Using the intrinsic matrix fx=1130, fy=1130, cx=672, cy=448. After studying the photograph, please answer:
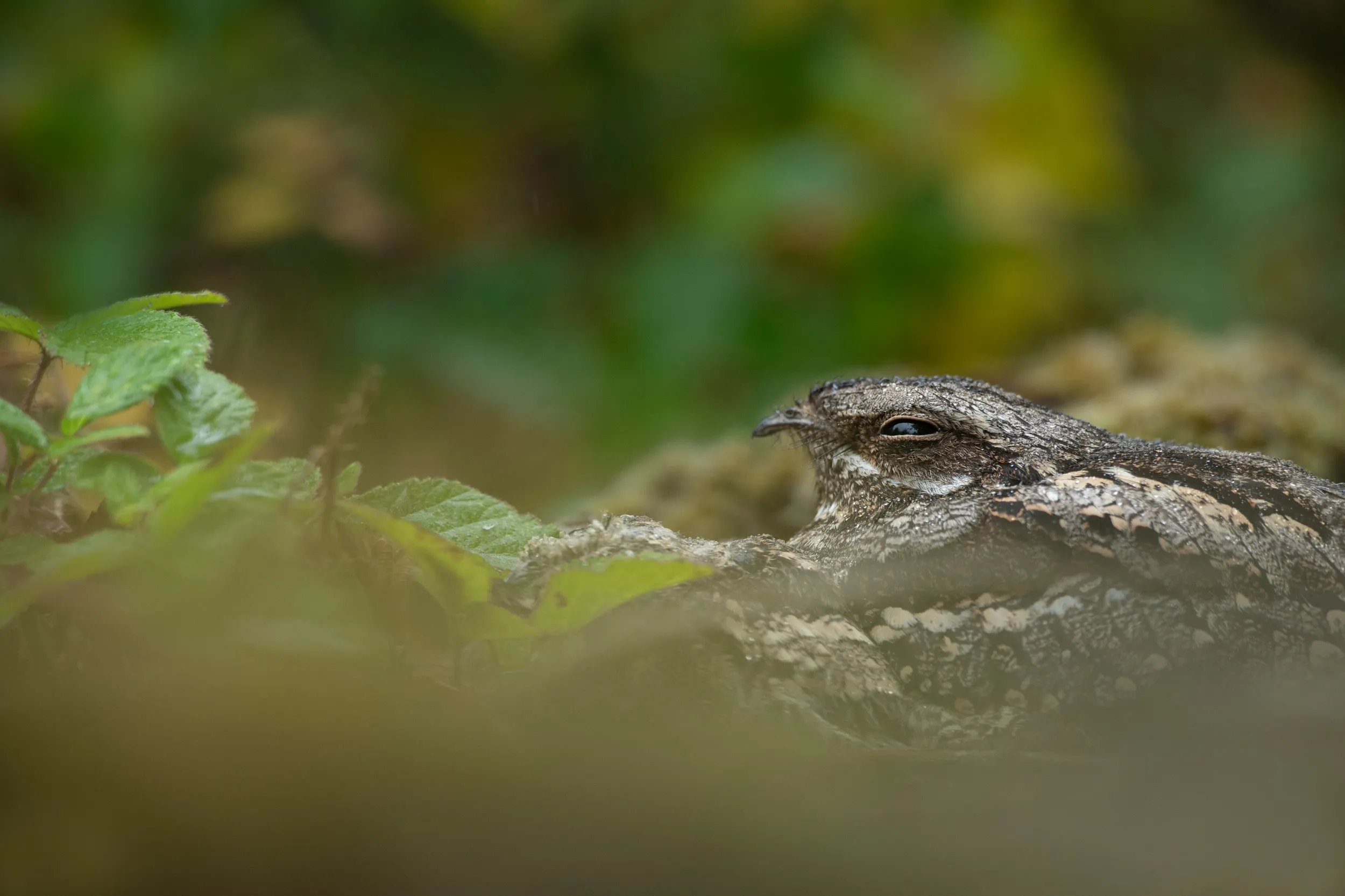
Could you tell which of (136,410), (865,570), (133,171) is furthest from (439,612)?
(133,171)

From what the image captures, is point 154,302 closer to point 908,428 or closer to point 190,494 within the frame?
point 190,494

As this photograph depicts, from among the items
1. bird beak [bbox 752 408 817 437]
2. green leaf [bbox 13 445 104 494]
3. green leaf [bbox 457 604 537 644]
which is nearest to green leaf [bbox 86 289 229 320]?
green leaf [bbox 13 445 104 494]

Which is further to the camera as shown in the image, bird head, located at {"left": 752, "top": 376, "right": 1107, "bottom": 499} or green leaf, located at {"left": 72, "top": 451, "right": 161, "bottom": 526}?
bird head, located at {"left": 752, "top": 376, "right": 1107, "bottom": 499}

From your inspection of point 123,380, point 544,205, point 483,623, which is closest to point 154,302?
point 123,380

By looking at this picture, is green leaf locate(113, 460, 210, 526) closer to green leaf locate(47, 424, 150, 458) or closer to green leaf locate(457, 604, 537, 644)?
green leaf locate(47, 424, 150, 458)

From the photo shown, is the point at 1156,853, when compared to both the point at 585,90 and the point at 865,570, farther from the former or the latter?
the point at 585,90

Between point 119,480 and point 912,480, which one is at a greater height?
point 912,480
